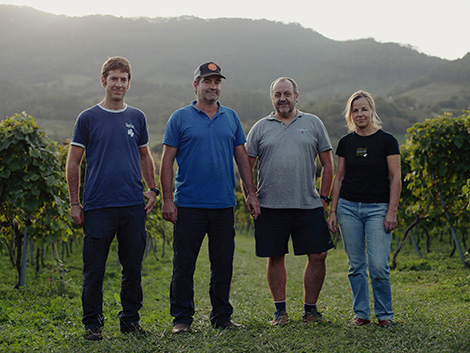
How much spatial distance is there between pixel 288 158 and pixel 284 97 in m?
0.62

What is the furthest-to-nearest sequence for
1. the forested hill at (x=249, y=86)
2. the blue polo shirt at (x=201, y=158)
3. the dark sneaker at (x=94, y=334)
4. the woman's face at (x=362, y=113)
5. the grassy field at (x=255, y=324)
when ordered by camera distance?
the forested hill at (x=249, y=86)
the woman's face at (x=362, y=113)
the blue polo shirt at (x=201, y=158)
the dark sneaker at (x=94, y=334)
the grassy field at (x=255, y=324)

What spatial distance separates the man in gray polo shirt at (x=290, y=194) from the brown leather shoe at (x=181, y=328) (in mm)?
896

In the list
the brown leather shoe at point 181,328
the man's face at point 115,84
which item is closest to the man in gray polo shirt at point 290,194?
the brown leather shoe at point 181,328

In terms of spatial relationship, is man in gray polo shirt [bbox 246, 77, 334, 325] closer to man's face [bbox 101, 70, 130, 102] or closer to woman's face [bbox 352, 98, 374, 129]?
woman's face [bbox 352, 98, 374, 129]

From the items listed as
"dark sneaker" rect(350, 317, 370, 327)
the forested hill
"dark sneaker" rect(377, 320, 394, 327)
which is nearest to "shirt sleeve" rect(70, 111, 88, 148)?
"dark sneaker" rect(350, 317, 370, 327)

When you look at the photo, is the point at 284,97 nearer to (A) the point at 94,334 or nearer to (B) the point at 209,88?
(B) the point at 209,88

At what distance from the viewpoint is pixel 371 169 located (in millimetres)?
4371

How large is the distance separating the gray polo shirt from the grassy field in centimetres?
125

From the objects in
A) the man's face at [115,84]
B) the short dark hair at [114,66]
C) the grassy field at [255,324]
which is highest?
the short dark hair at [114,66]

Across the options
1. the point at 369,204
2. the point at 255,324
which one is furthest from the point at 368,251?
the point at 255,324

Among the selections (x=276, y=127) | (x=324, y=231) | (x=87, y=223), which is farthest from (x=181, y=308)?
(x=276, y=127)

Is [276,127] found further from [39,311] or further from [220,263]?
[39,311]

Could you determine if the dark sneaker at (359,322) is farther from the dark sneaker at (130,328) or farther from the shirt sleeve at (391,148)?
the dark sneaker at (130,328)

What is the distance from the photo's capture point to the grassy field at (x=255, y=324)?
3.67 meters
